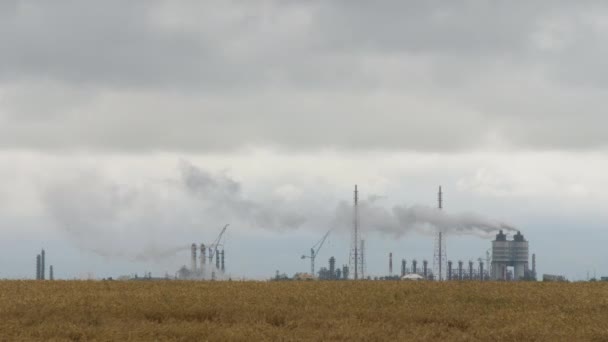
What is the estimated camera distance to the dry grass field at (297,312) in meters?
27.1

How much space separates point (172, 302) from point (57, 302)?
402 centimetres

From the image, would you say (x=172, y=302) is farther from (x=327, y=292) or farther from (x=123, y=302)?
(x=327, y=292)

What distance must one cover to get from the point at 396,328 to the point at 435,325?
1.57 metres

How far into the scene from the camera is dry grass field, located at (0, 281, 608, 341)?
89.0 ft

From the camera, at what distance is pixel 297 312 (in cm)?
3109

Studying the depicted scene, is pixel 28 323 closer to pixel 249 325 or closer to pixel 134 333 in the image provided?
pixel 134 333

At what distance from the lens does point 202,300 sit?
33375 mm

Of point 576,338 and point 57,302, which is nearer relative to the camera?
point 576,338

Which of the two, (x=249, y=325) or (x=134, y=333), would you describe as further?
(x=249, y=325)

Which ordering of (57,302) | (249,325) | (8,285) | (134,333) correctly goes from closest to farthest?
(134,333)
(249,325)
(57,302)
(8,285)

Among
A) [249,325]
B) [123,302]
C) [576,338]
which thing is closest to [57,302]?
[123,302]

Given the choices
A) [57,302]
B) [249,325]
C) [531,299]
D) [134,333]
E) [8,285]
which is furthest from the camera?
[8,285]

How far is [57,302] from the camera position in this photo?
106ft

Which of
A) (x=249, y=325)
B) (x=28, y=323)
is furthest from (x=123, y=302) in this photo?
(x=249, y=325)
